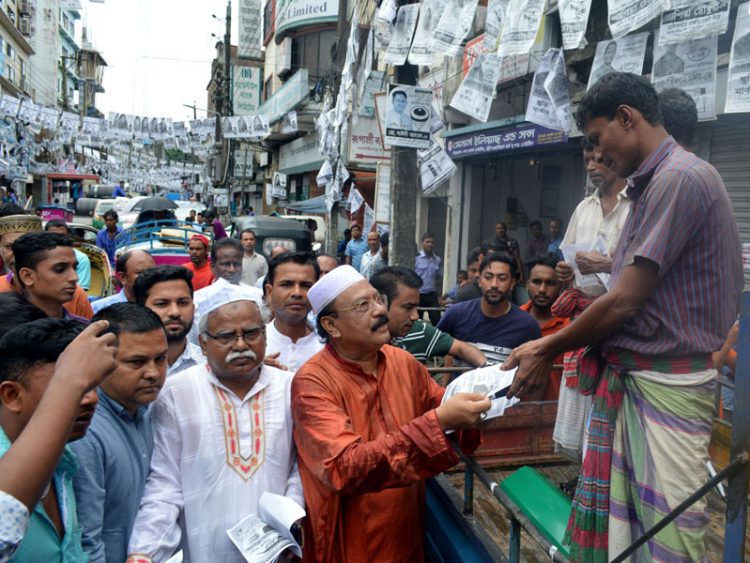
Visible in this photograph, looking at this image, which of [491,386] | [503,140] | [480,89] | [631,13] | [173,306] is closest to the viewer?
[491,386]

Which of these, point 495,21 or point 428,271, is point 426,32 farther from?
point 428,271

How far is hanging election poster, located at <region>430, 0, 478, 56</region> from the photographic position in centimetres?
591

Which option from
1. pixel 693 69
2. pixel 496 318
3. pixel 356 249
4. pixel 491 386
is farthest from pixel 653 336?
pixel 356 249

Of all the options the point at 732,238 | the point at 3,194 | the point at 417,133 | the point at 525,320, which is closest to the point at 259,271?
the point at 417,133

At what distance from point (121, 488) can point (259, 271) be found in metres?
6.16

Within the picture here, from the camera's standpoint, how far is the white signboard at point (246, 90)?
90.6 ft

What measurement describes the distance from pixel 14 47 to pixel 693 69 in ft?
142

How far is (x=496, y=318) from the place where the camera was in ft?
13.3

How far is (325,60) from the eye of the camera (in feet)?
82.1

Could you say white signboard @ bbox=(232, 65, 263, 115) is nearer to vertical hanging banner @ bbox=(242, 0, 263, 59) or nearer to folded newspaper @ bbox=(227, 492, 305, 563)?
vertical hanging banner @ bbox=(242, 0, 263, 59)

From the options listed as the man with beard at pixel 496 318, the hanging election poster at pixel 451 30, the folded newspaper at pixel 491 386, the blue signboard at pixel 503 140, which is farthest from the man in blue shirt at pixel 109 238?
the folded newspaper at pixel 491 386

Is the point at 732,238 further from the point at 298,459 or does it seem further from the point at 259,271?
the point at 259,271

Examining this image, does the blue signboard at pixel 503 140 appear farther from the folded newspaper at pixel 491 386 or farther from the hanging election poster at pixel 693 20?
the folded newspaper at pixel 491 386

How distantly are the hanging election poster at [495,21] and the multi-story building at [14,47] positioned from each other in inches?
1331
